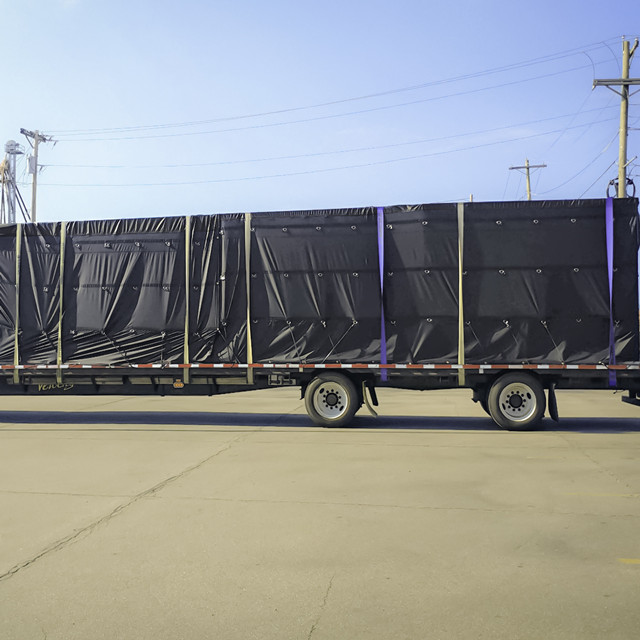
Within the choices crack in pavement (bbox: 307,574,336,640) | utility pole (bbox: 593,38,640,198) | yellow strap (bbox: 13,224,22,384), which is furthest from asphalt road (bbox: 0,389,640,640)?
utility pole (bbox: 593,38,640,198)

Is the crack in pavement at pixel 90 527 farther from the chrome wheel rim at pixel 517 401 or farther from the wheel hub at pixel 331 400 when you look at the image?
the chrome wheel rim at pixel 517 401

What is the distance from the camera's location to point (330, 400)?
479 inches

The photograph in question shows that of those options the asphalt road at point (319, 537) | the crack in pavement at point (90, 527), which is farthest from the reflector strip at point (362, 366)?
the crack in pavement at point (90, 527)


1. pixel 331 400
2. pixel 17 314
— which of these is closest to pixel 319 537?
pixel 331 400

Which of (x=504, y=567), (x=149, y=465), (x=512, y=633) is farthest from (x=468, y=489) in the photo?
(x=149, y=465)

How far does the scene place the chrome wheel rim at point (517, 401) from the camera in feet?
38.0

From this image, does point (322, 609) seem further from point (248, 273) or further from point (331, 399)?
point (248, 273)

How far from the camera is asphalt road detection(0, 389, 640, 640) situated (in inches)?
151

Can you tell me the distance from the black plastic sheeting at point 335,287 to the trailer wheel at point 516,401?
0.40 m

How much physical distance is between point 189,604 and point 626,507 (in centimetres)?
447

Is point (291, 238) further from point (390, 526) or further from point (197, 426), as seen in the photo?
point (390, 526)

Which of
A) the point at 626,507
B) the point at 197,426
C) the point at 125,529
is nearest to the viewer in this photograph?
the point at 125,529

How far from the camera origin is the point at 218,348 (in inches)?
493

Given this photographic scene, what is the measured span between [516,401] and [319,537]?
7.19m
